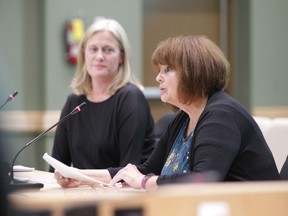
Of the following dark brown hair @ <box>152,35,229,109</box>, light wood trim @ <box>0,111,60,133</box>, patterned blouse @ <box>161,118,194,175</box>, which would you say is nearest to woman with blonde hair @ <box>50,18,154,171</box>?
patterned blouse @ <box>161,118,194,175</box>

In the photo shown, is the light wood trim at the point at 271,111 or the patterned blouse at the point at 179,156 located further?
the light wood trim at the point at 271,111

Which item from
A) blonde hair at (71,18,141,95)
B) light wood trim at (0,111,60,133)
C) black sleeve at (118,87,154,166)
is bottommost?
light wood trim at (0,111,60,133)

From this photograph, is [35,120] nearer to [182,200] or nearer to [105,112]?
[105,112]

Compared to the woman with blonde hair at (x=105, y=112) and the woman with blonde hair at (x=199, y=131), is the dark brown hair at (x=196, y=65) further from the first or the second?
the woman with blonde hair at (x=105, y=112)

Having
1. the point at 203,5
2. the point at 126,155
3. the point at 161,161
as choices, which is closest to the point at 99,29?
the point at 126,155

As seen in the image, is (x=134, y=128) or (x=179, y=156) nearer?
(x=179, y=156)

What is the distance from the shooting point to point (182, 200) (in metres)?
1.22

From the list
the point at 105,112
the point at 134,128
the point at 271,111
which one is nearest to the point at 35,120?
the point at 271,111

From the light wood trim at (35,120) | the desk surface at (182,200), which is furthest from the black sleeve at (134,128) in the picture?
the light wood trim at (35,120)

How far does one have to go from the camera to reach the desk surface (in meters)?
1.16

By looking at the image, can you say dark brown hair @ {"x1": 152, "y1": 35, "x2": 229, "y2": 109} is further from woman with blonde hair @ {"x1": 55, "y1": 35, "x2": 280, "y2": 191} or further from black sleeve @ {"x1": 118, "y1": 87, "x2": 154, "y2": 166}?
black sleeve @ {"x1": 118, "y1": 87, "x2": 154, "y2": 166}

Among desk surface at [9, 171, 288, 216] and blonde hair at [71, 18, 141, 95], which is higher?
desk surface at [9, 171, 288, 216]

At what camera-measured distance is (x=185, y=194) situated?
1.22m

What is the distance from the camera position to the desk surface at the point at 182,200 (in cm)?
116
